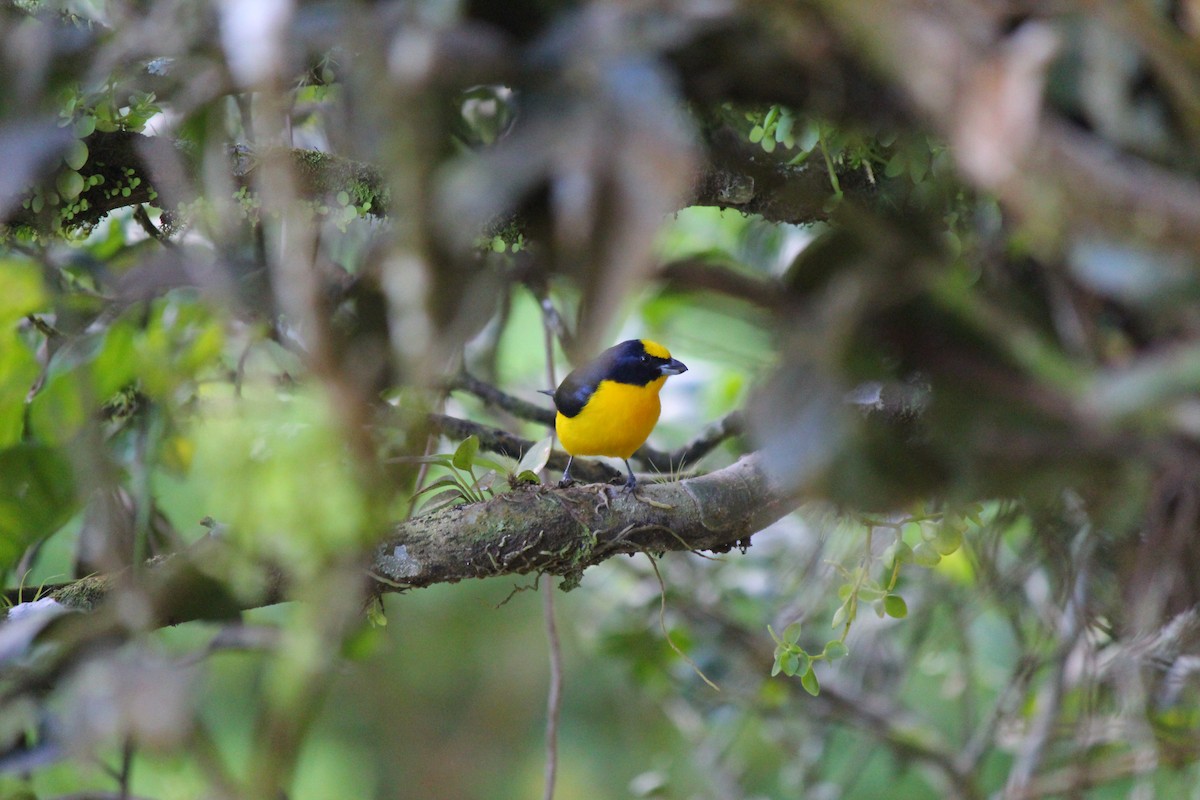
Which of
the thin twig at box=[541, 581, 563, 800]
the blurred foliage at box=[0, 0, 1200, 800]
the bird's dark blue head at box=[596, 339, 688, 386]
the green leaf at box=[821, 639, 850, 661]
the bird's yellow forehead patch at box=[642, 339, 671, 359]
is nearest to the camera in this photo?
the blurred foliage at box=[0, 0, 1200, 800]

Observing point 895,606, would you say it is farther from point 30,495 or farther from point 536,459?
point 30,495

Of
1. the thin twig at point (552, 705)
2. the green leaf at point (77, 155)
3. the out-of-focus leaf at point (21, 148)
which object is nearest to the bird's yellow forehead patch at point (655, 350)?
the thin twig at point (552, 705)

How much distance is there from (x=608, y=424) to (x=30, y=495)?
1385 mm

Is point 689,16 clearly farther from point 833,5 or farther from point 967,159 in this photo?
point 967,159

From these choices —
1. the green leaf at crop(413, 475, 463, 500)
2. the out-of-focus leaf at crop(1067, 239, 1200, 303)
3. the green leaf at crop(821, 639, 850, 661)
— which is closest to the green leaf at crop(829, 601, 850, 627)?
the green leaf at crop(821, 639, 850, 661)

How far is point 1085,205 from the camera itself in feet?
2.06

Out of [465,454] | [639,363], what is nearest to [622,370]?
[639,363]

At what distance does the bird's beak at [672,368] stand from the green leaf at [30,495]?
64.7 inches

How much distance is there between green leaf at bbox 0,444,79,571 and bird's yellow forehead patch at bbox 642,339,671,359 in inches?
65.0

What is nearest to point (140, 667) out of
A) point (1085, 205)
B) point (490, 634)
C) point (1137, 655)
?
point (1085, 205)

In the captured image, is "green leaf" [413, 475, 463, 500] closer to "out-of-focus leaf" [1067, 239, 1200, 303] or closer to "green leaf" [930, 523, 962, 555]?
"green leaf" [930, 523, 962, 555]

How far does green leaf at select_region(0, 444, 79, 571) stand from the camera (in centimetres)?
155

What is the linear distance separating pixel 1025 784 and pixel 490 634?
321 cm

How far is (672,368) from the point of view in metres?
2.88
